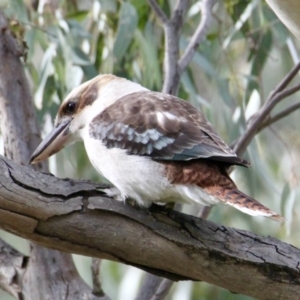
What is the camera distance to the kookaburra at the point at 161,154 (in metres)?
1.63

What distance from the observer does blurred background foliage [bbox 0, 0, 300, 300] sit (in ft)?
8.59

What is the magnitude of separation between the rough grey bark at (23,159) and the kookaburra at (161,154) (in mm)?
342

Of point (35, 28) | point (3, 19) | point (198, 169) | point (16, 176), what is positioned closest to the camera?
point (16, 176)

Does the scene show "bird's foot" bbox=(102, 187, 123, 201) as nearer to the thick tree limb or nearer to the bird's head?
the thick tree limb

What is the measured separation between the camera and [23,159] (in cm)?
221

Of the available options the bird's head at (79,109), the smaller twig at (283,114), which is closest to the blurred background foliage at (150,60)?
the smaller twig at (283,114)

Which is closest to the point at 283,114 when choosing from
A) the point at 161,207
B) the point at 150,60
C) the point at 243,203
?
the point at 150,60

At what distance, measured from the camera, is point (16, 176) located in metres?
1.53

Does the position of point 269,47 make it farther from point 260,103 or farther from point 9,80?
point 9,80

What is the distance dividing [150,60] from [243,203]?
1151 mm

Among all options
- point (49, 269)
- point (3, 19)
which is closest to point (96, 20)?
point (3, 19)

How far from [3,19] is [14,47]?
0.32 feet

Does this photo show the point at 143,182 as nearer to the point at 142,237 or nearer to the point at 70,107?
the point at 142,237

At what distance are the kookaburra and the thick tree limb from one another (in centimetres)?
7
